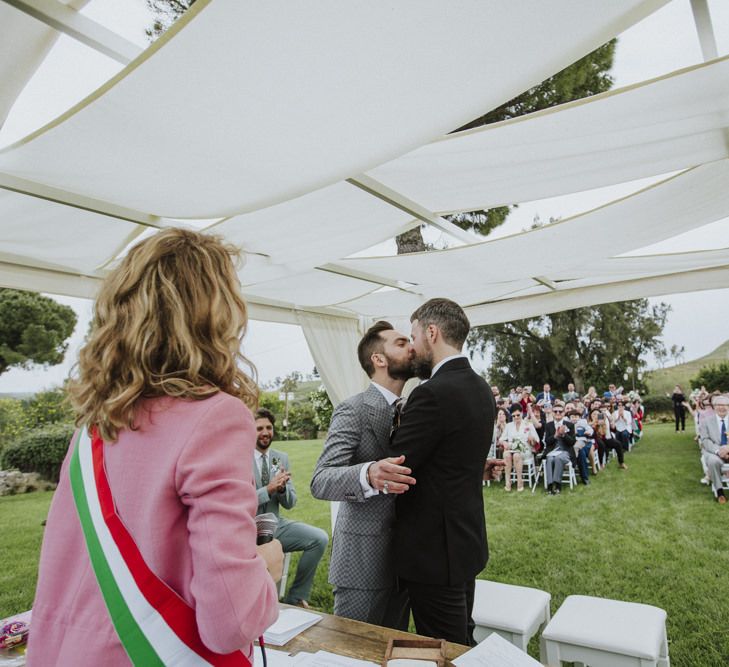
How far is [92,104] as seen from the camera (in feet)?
5.79

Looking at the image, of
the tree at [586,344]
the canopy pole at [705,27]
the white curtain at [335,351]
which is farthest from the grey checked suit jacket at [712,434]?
the tree at [586,344]

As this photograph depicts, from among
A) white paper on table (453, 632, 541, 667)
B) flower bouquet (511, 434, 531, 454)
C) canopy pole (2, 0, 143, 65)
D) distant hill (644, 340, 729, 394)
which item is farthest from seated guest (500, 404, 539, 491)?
distant hill (644, 340, 729, 394)

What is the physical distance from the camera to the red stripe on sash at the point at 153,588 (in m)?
0.77

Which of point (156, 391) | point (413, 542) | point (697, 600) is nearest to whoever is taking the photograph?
point (156, 391)

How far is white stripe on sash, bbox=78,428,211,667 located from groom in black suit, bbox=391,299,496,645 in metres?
1.20

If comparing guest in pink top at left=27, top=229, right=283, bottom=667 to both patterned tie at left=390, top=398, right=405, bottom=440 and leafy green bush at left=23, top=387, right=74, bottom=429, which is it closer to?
patterned tie at left=390, top=398, right=405, bottom=440

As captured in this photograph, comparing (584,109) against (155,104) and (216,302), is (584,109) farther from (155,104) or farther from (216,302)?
(216,302)

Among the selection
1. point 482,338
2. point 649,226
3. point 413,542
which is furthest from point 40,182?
point 482,338

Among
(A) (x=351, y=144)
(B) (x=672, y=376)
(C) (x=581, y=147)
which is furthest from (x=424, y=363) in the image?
(B) (x=672, y=376)

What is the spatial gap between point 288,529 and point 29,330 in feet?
46.8

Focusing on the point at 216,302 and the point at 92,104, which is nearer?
the point at 216,302

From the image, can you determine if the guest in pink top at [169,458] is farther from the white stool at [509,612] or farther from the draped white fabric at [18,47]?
the white stool at [509,612]

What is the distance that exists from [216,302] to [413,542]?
142cm

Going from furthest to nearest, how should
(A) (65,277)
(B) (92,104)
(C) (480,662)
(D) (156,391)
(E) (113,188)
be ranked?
(A) (65,277) → (E) (113,188) → (B) (92,104) → (C) (480,662) → (D) (156,391)
